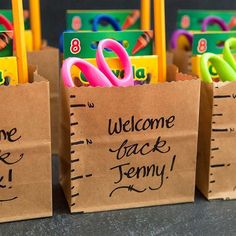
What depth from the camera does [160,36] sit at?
756 mm

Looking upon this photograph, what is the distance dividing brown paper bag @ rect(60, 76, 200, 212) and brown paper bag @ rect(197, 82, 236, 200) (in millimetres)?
26

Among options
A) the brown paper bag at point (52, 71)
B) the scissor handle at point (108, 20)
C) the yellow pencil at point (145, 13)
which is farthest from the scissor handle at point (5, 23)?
the yellow pencil at point (145, 13)

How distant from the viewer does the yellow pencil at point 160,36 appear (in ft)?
2.46

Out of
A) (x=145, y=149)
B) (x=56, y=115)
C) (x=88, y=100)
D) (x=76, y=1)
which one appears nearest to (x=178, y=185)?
(x=145, y=149)

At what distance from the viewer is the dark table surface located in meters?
0.64

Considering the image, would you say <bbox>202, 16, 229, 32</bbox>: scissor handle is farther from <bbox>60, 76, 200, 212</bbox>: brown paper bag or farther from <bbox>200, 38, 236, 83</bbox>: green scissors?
<bbox>60, 76, 200, 212</bbox>: brown paper bag

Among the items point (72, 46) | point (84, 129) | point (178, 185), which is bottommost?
point (178, 185)

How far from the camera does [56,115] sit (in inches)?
35.5

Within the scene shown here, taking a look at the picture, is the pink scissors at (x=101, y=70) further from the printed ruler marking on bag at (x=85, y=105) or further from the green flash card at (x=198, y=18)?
the green flash card at (x=198, y=18)

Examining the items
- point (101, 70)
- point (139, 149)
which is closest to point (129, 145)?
point (139, 149)

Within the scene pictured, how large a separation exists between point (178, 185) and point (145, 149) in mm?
88

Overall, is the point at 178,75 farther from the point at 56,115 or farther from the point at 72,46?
the point at 56,115

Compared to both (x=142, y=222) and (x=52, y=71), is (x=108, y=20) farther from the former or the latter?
(x=142, y=222)

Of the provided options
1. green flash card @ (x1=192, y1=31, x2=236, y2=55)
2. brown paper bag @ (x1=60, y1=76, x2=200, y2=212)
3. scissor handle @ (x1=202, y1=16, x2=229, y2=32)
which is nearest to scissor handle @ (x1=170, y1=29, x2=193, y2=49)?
scissor handle @ (x1=202, y1=16, x2=229, y2=32)
